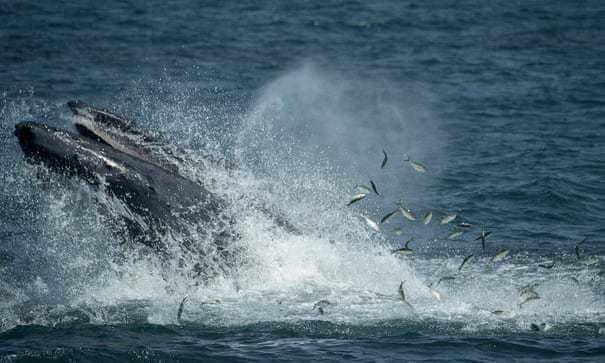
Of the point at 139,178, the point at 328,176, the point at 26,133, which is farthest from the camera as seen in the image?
the point at 328,176

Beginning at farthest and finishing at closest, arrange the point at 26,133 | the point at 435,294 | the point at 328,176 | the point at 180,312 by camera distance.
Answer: the point at 328,176 → the point at 435,294 → the point at 180,312 → the point at 26,133

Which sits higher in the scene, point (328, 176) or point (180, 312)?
point (328, 176)

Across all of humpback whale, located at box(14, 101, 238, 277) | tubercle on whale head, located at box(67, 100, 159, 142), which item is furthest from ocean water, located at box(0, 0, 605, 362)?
tubercle on whale head, located at box(67, 100, 159, 142)

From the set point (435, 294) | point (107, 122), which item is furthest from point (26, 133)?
point (435, 294)

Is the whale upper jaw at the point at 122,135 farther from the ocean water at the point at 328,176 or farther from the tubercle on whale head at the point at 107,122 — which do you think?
the ocean water at the point at 328,176

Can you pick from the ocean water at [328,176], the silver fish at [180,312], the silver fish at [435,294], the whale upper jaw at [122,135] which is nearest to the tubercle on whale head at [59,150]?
the ocean water at [328,176]

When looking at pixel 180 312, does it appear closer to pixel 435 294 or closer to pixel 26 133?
pixel 26 133

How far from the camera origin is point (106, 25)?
37031 millimetres

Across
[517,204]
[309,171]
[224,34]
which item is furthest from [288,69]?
[517,204]

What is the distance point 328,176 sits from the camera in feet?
70.5

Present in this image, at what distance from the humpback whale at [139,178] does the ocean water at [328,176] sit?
29 centimetres

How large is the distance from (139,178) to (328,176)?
889 cm

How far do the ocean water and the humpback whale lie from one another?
11.5 inches

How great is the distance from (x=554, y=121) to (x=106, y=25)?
57.0 ft
